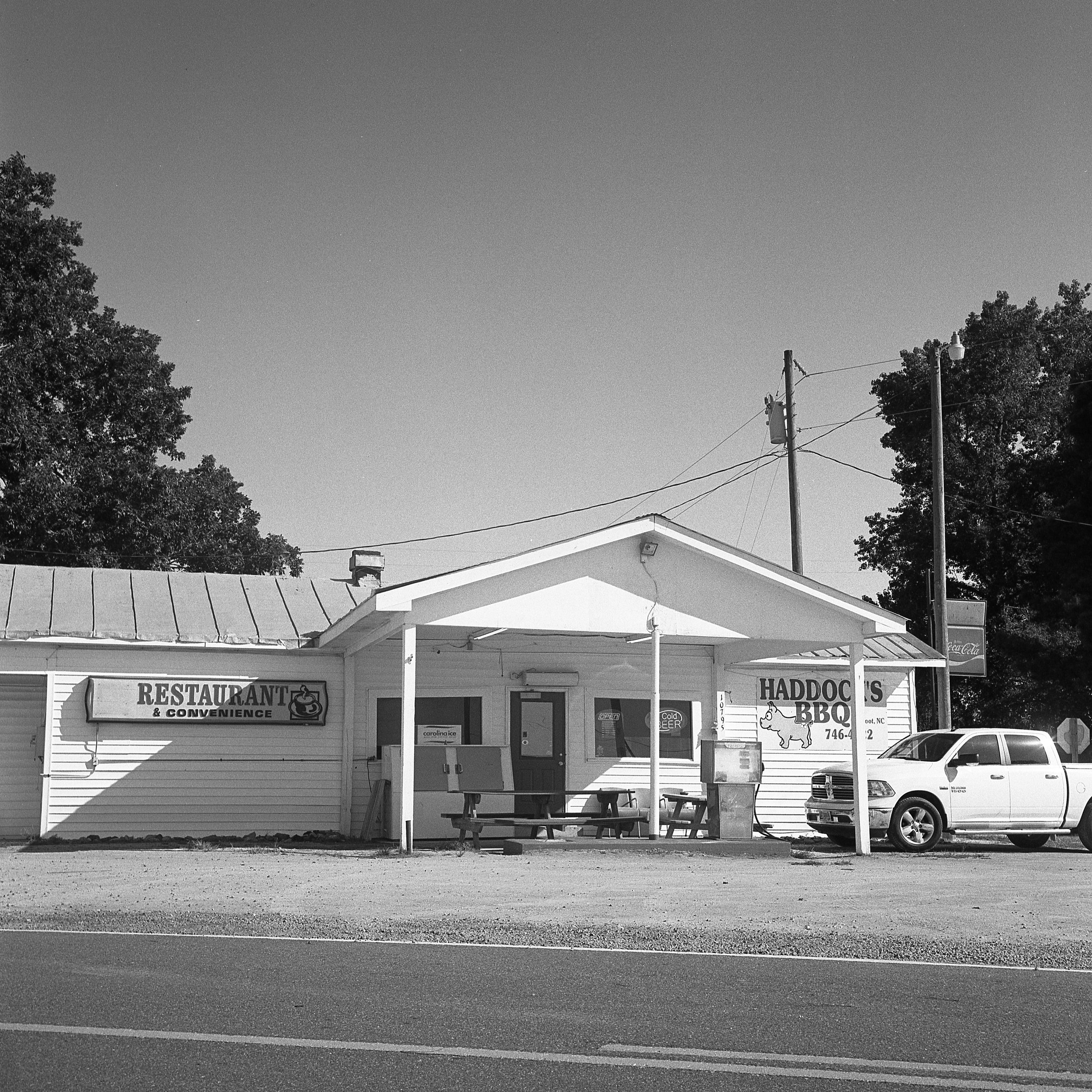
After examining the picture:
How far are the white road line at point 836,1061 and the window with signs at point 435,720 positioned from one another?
1404cm

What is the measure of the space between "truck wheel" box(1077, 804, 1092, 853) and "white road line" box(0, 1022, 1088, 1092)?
46.9 ft

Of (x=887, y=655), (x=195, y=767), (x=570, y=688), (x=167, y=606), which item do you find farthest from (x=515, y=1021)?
(x=887, y=655)

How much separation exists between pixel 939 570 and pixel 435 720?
36.1 feet

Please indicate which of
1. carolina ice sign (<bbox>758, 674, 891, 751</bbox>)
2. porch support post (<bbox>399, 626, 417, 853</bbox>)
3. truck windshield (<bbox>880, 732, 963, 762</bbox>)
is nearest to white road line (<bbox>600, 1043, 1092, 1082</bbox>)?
porch support post (<bbox>399, 626, 417, 853</bbox>)

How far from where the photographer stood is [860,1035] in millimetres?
6543

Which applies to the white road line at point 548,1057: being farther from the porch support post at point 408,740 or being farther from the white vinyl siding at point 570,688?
the white vinyl siding at point 570,688

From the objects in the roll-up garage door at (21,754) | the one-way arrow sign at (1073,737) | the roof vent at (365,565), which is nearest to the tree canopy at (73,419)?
the roof vent at (365,565)

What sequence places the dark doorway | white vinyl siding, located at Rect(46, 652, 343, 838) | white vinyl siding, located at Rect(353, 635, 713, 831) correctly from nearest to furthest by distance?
white vinyl siding, located at Rect(46, 652, 343, 838) → white vinyl siding, located at Rect(353, 635, 713, 831) → the dark doorway

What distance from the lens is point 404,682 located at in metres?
16.4

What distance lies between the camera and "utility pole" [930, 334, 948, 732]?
24453mm

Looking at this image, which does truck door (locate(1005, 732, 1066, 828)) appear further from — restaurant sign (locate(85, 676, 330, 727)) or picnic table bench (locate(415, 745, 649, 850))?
restaurant sign (locate(85, 676, 330, 727))

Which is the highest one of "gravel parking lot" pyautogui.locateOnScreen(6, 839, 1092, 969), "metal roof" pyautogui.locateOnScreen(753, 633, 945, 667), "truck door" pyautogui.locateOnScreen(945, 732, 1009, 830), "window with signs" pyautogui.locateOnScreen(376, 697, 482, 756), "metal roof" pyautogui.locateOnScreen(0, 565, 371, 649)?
"metal roof" pyautogui.locateOnScreen(0, 565, 371, 649)

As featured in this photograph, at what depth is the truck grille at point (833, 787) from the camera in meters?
18.8

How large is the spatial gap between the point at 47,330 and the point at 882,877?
96.9ft
